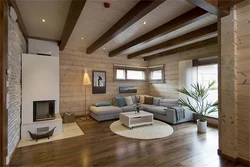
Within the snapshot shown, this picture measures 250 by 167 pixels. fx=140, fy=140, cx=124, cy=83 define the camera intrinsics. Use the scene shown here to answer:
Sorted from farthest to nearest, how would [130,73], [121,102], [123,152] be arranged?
[130,73] < [121,102] < [123,152]

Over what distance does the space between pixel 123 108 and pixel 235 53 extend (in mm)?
3899

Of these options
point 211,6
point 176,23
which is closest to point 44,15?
point 176,23

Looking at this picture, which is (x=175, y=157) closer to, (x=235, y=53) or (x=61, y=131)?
(x=235, y=53)

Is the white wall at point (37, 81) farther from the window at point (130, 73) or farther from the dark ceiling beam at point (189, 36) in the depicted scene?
the dark ceiling beam at point (189, 36)

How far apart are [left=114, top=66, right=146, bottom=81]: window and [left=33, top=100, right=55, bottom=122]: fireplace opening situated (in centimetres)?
316

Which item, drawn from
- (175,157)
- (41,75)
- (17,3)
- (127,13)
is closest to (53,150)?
(41,75)

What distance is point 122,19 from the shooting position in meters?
3.00

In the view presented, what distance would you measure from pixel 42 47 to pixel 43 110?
6.75 ft

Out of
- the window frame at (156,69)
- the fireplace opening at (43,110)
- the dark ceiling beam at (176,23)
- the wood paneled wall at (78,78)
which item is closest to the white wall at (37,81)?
the fireplace opening at (43,110)

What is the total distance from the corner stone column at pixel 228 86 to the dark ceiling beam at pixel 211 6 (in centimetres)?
12

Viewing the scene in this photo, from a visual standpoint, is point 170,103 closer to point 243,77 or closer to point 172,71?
point 172,71

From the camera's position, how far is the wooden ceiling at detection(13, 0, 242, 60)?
2438 millimetres

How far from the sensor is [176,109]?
15.1ft

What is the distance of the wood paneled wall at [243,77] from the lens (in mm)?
2330
